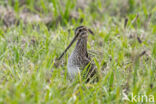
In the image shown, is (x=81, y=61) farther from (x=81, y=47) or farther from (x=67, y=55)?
(x=67, y=55)

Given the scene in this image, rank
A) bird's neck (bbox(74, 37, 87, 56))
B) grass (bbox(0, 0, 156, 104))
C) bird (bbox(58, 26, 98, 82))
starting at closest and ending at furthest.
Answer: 1. grass (bbox(0, 0, 156, 104))
2. bird (bbox(58, 26, 98, 82))
3. bird's neck (bbox(74, 37, 87, 56))

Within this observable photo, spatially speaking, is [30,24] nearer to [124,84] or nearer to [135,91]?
[124,84]

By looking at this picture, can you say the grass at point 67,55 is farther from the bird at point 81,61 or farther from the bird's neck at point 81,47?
the bird's neck at point 81,47

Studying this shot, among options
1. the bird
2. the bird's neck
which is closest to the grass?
the bird

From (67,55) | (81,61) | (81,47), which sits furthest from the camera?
(67,55)

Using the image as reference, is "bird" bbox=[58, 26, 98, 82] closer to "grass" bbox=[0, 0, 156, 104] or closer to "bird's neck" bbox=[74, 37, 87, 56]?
"bird's neck" bbox=[74, 37, 87, 56]

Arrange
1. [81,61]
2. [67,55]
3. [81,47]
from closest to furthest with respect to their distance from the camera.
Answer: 1. [81,61]
2. [81,47]
3. [67,55]

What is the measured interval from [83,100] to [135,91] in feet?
1.95

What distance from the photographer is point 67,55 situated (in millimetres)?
4656

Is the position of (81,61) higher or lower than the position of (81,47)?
lower

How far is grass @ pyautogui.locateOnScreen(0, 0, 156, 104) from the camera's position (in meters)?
3.14

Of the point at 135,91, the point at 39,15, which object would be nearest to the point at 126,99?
the point at 135,91

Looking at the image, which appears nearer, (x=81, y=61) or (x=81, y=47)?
(x=81, y=61)

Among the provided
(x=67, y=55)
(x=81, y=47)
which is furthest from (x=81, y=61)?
(x=67, y=55)
